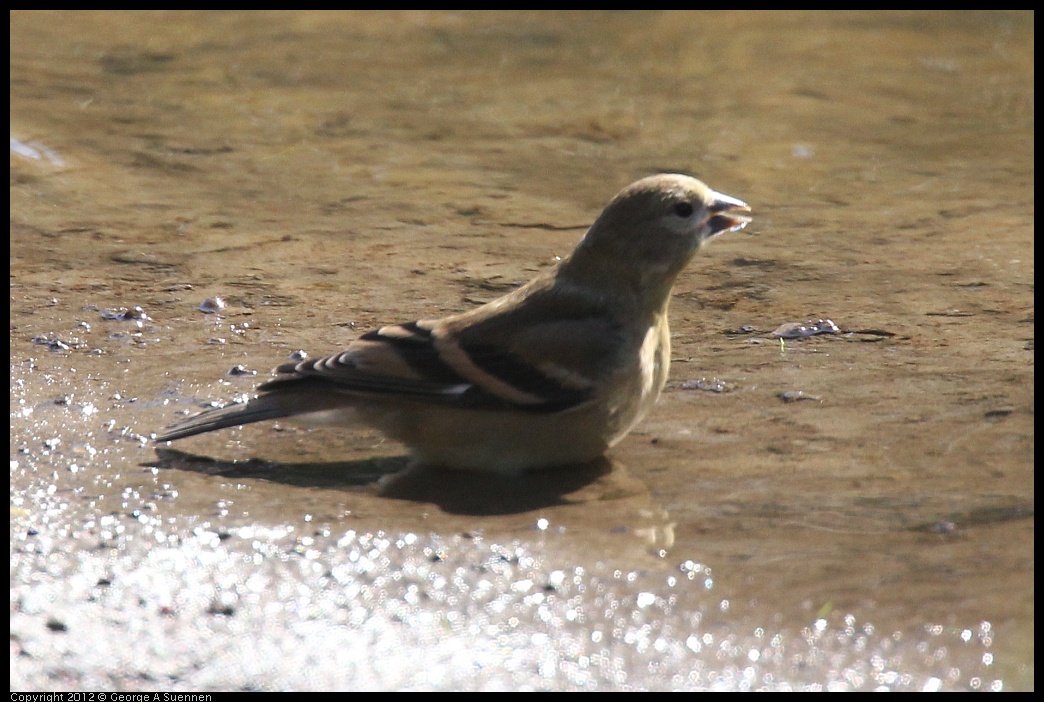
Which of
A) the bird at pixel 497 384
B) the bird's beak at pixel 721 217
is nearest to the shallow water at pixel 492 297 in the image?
the bird at pixel 497 384

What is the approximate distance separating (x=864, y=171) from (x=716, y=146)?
1.12 metres

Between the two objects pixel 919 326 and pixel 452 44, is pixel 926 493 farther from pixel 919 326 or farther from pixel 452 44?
pixel 452 44

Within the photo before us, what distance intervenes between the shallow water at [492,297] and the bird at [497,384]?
0.56ft

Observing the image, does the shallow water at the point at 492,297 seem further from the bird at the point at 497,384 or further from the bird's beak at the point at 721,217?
the bird's beak at the point at 721,217

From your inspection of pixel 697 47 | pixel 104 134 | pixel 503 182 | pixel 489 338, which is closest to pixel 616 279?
pixel 489 338

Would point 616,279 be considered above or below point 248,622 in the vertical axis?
above

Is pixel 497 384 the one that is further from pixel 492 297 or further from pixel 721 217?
pixel 492 297

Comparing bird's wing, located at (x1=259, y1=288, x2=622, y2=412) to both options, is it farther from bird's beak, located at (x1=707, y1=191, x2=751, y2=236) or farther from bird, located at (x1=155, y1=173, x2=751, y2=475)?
bird's beak, located at (x1=707, y1=191, x2=751, y2=236)

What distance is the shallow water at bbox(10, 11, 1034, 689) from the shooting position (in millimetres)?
4023

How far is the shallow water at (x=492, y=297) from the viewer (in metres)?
4.02

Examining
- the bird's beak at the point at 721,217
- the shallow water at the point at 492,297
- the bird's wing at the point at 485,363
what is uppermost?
the bird's beak at the point at 721,217

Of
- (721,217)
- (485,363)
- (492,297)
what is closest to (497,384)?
(485,363)

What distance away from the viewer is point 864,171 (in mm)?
9719

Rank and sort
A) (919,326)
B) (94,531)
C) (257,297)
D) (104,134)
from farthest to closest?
(104,134) < (257,297) < (919,326) < (94,531)
